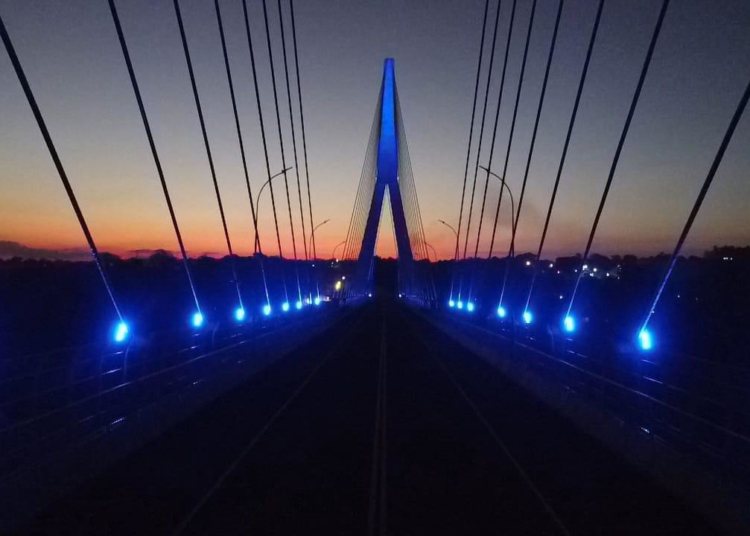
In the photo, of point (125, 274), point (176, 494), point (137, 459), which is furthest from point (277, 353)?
point (125, 274)

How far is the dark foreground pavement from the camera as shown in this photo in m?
7.93

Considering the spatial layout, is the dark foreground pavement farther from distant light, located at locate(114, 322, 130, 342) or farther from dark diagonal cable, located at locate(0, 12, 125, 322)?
dark diagonal cable, located at locate(0, 12, 125, 322)

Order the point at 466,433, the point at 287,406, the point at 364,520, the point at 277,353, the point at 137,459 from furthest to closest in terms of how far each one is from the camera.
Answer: the point at 277,353 → the point at 287,406 → the point at 466,433 → the point at 137,459 → the point at 364,520

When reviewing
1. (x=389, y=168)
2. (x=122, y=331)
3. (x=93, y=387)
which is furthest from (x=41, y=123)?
(x=389, y=168)

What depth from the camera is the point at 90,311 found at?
69.1m

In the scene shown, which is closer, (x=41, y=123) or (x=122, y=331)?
(x=41, y=123)

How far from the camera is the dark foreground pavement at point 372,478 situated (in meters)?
7.93

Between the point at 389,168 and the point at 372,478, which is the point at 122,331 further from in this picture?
the point at 389,168

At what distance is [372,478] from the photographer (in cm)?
998

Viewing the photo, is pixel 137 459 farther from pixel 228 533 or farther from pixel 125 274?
pixel 125 274

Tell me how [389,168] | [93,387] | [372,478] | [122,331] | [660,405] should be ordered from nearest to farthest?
[372,478]
[660,405]
[93,387]
[122,331]
[389,168]

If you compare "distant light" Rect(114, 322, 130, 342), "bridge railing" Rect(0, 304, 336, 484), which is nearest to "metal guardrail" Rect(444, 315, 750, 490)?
"bridge railing" Rect(0, 304, 336, 484)

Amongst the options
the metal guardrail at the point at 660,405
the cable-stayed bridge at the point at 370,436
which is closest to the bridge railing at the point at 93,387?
the cable-stayed bridge at the point at 370,436

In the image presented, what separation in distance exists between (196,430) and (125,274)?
112m
